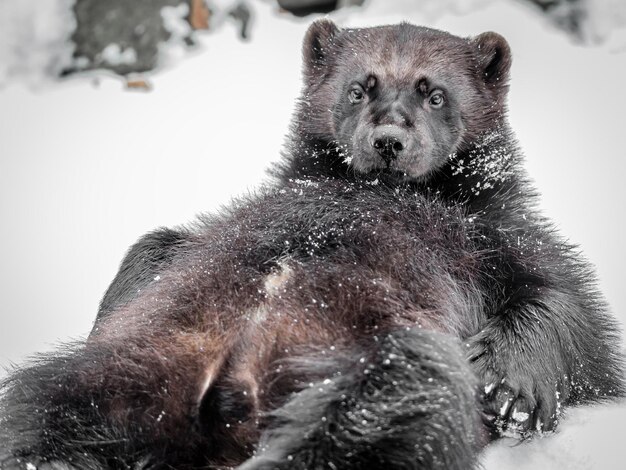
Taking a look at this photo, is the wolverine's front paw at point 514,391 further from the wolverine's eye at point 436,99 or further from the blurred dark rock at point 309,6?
the blurred dark rock at point 309,6

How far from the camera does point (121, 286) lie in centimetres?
489

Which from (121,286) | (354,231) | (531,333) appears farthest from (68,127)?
(531,333)

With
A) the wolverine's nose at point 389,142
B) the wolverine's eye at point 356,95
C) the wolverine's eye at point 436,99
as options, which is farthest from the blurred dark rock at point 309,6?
the wolverine's nose at point 389,142

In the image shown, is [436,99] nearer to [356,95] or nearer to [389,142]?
[356,95]

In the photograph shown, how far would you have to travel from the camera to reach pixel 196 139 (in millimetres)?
8938

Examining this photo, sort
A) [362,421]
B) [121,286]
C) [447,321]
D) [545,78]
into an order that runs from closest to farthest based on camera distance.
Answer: [362,421], [447,321], [121,286], [545,78]

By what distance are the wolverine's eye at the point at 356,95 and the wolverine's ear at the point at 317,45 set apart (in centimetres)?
46

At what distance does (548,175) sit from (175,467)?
5.16 meters

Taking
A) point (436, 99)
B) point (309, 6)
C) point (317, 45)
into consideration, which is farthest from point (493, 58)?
point (309, 6)

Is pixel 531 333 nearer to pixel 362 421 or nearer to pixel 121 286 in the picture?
pixel 362 421

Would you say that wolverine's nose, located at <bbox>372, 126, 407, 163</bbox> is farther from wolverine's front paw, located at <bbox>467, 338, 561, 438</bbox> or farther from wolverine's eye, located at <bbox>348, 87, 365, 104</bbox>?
wolverine's front paw, located at <bbox>467, 338, 561, 438</bbox>

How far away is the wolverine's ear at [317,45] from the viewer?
18.0 feet

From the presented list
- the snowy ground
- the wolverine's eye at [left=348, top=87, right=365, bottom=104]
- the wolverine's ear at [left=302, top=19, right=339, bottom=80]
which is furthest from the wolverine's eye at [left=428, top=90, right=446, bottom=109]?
the snowy ground

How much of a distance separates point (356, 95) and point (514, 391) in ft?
6.46
